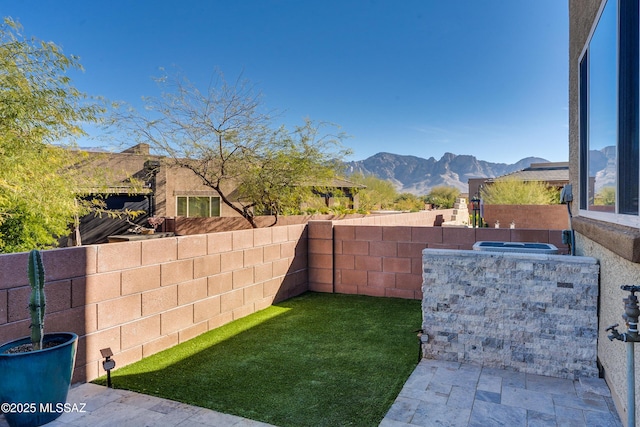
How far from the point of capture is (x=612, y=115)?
2605 millimetres

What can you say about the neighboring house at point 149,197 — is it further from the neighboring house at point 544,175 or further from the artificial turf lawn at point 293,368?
Result: the neighboring house at point 544,175

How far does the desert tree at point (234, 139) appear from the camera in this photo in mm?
8758

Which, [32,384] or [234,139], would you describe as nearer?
[32,384]

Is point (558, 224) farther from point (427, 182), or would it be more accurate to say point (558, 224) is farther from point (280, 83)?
point (427, 182)

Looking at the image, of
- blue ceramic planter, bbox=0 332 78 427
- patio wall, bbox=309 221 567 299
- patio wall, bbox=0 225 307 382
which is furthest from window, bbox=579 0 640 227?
patio wall, bbox=0 225 307 382

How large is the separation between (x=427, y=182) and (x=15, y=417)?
11142 cm

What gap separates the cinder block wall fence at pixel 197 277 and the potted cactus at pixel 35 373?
0.35 meters

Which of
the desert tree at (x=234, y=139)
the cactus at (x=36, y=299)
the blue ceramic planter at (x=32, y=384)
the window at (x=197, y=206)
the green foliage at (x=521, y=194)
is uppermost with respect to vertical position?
the desert tree at (x=234, y=139)

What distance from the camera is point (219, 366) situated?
3400mm

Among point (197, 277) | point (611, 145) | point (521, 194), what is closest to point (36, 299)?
point (197, 277)

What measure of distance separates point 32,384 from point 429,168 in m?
119

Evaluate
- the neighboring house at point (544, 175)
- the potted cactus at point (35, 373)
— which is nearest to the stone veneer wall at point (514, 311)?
the potted cactus at point (35, 373)

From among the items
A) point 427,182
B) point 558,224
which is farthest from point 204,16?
point 427,182

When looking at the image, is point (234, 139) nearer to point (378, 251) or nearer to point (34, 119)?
point (34, 119)
